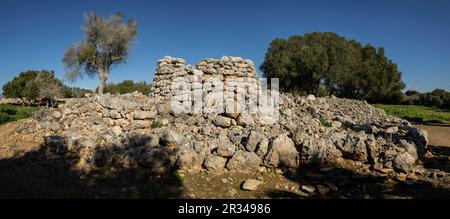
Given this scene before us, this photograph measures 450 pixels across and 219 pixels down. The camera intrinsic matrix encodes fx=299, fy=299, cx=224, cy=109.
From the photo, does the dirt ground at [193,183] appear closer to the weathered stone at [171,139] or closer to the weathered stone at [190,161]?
the weathered stone at [190,161]

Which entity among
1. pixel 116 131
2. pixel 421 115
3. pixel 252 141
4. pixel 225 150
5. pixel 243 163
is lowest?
pixel 243 163

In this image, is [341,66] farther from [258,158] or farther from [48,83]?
[48,83]

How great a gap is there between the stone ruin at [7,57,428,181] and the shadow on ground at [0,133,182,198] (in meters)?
0.36

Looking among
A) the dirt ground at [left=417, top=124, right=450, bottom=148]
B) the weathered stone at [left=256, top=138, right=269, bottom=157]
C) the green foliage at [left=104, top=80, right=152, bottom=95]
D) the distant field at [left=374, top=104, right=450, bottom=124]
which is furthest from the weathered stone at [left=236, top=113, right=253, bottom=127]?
the green foliage at [left=104, top=80, right=152, bottom=95]

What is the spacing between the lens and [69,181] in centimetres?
769

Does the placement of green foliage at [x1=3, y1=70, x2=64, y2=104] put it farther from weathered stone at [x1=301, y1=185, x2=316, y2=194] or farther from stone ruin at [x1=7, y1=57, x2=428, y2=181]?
weathered stone at [x1=301, y1=185, x2=316, y2=194]

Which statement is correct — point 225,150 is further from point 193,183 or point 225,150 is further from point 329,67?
point 329,67

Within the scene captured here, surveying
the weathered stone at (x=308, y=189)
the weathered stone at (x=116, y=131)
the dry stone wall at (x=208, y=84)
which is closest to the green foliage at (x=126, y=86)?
the dry stone wall at (x=208, y=84)

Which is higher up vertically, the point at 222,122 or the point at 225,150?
the point at 222,122

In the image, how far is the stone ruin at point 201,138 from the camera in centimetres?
870

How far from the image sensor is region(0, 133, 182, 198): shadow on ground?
7.03 m

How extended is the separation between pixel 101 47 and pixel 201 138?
17691 mm

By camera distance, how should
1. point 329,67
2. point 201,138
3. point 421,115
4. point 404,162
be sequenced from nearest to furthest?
point 404,162
point 201,138
point 421,115
point 329,67

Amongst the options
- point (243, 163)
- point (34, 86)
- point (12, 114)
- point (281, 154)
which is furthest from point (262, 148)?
point (34, 86)
